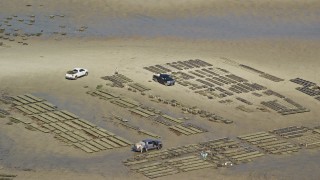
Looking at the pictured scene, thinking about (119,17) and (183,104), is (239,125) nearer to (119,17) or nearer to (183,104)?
(183,104)

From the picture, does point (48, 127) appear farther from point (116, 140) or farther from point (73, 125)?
point (116, 140)

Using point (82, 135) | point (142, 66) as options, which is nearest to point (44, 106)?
point (82, 135)

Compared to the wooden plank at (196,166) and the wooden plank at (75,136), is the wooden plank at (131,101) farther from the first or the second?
the wooden plank at (196,166)

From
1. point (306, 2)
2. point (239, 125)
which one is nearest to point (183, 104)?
point (239, 125)

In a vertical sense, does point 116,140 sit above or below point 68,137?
above

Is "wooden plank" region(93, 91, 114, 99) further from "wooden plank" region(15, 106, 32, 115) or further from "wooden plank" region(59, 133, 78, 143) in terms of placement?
"wooden plank" region(59, 133, 78, 143)

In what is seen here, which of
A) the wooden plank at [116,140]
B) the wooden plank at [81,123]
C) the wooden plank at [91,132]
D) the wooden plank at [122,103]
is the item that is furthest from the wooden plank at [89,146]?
the wooden plank at [122,103]

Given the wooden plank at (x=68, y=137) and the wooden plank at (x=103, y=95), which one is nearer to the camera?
the wooden plank at (x=68, y=137)

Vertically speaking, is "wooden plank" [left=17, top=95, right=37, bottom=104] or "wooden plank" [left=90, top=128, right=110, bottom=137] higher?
"wooden plank" [left=90, top=128, right=110, bottom=137]

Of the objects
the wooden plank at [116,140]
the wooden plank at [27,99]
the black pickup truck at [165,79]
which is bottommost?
the wooden plank at [27,99]

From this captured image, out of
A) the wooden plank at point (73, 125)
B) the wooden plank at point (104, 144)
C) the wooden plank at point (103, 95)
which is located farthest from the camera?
the wooden plank at point (103, 95)

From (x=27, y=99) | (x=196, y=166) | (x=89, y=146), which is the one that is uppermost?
(x=196, y=166)

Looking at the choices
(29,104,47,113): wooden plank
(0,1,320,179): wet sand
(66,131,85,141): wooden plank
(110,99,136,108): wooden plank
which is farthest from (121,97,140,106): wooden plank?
(66,131,85,141): wooden plank

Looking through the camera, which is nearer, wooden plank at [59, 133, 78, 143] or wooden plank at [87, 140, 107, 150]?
wooden plank at [87, 140, 107, 150]
